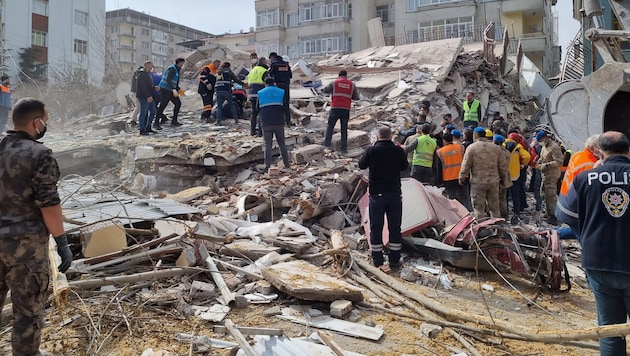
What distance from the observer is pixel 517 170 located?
27.0 feet

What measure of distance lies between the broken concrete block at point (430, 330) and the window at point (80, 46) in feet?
123

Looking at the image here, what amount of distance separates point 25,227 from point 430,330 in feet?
9.87

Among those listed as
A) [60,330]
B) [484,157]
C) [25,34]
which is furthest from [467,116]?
[25,34]

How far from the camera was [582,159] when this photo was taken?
154 inches

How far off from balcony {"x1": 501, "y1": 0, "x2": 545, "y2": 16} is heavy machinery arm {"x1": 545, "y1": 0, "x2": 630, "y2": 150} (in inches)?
1098

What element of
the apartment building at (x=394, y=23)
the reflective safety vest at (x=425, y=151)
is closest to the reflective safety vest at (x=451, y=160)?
the reflective safety vest at (x=425, y=151)

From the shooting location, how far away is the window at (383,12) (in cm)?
3712

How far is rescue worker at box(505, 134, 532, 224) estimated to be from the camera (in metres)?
8.22

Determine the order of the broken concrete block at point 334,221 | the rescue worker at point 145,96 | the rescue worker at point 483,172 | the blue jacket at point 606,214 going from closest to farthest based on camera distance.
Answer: the blue jacket at point 606,214
the rescue worker at point 483,172
the broken concrete block at point 334,221
the rescue worker at point 145,96

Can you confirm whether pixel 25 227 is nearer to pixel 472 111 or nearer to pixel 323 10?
pixel 472 111

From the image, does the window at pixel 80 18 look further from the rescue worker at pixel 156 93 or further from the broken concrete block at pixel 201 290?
the broken concrete block at pixel 201 290

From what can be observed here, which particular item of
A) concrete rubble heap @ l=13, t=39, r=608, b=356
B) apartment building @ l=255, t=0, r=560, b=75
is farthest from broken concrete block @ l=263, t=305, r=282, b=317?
apartment building @ l=255, t=0, r=560, b=75

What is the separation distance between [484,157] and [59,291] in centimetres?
572

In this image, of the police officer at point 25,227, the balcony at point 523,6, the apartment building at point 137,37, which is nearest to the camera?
the police officer at point 25,227
